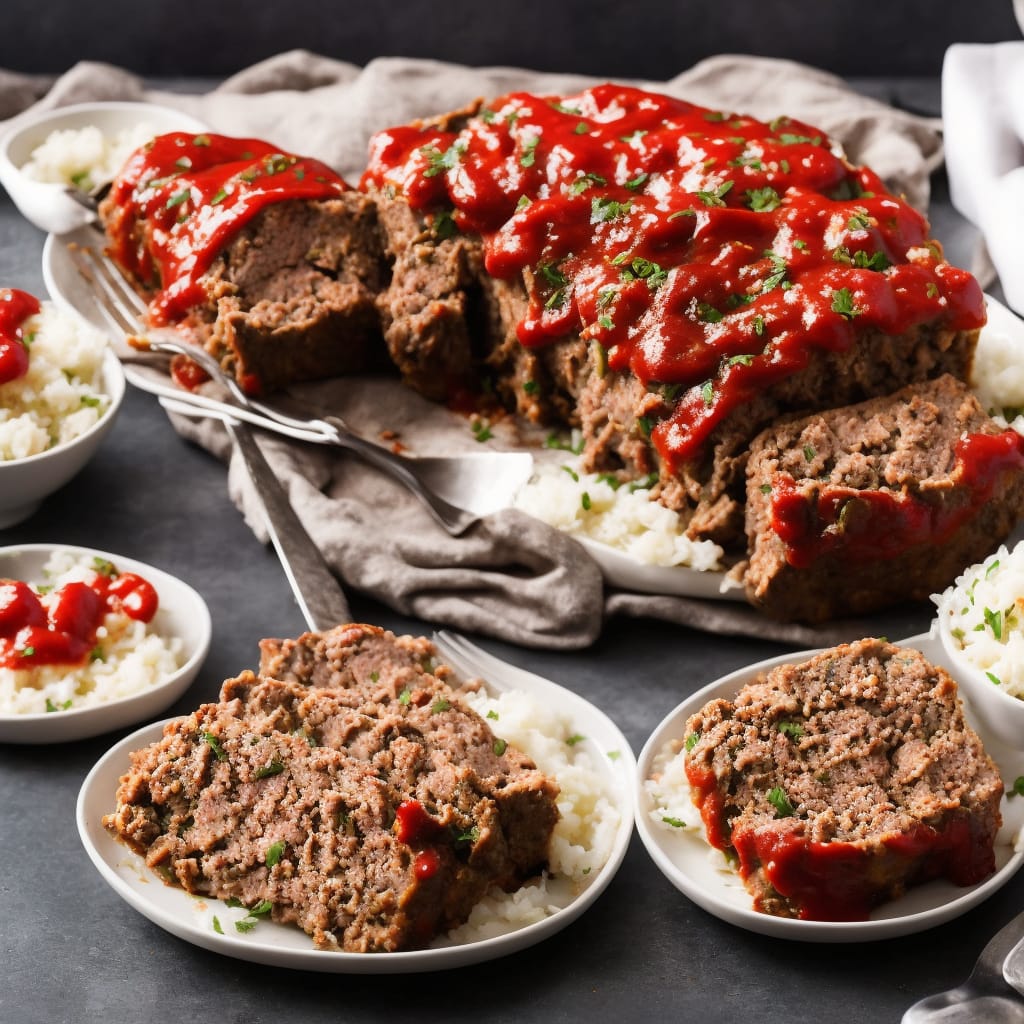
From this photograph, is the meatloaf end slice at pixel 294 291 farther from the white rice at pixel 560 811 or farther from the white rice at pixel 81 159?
the white rice at pixel 560 811

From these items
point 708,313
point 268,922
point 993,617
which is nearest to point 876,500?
point 993,617

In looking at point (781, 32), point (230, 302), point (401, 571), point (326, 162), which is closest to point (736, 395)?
point (401, 571)

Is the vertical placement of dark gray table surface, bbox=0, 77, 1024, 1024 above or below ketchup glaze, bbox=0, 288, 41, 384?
below

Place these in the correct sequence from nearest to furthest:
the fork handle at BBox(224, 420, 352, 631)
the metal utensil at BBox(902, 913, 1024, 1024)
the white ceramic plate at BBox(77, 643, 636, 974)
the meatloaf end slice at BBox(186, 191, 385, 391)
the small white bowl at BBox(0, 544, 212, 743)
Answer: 1. the metal utensil at BBox(902, 913, 1024, 1024)
2. the white ceramic plate at BBox(77, 643, 636, 974)
3. the small white bowl at BBox(0, 544, 212, 743)
4. the fork handle at BBox(224, 420, 352, 631)
5. the meatloaf end slice at BBox(186, 191, 385, 391)

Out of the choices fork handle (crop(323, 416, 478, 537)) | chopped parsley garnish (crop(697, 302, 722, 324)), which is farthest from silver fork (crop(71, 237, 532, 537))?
chopped parsley garnish (crop(697, 302, 722, 324))

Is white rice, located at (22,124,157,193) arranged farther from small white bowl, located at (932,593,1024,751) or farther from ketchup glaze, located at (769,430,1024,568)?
small white bowl, located at (932,593,1024,751)

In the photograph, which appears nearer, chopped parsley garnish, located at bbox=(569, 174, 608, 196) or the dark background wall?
chopped parsley garnish, located at bbox=(569, 174, 608, 196)
